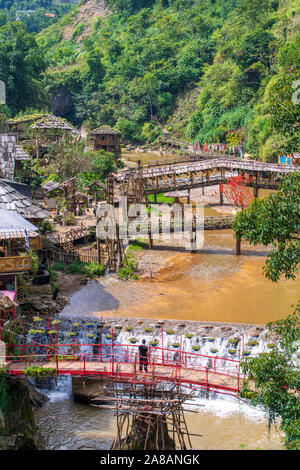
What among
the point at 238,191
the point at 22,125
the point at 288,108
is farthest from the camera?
the point at 22,125

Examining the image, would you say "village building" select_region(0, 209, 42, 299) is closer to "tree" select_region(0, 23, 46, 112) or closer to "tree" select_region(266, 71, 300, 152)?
"tree" select_region(266, 71, 300, 152)

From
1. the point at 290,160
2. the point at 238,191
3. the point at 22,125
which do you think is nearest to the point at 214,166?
the point at 238,191

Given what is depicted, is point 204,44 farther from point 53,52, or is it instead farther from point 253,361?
point 253,361

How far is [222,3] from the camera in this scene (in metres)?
109

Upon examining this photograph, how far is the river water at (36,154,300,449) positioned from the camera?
2006 centimetres

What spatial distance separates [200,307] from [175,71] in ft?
242

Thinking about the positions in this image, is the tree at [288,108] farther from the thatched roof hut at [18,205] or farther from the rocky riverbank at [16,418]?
the thatched roof hut at [18,205]

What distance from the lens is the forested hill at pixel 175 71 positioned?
76938mm

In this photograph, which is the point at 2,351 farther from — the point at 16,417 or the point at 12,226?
the point at 12,226

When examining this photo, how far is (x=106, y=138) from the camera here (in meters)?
65.4

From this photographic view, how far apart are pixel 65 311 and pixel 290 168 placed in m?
27.8

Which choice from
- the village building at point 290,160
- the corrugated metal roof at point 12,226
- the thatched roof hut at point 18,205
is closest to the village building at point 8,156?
the thatched roof hut at point 18,205

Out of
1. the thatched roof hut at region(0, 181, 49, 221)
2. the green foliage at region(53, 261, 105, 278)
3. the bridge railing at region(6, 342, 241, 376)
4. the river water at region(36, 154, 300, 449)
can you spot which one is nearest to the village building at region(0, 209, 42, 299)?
the thatched roof hut at region(0, 181, 49, 221)

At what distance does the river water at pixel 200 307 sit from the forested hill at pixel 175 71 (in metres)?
27.3
